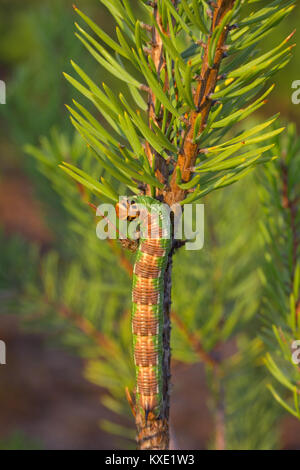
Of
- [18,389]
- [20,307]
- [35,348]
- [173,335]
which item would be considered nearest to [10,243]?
[20,307]

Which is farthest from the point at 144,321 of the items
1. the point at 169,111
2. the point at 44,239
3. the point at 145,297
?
the point at 44,239

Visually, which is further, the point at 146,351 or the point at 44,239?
the point at 44,239

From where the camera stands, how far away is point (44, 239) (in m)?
2.85

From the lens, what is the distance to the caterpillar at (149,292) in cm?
30

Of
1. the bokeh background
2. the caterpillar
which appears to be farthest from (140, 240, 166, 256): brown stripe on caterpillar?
the bokeh background

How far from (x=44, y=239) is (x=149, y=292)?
2625 millimetres

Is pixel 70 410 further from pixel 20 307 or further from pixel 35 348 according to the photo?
pixel 20 307

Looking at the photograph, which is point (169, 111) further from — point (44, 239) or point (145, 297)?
point (44, 239)

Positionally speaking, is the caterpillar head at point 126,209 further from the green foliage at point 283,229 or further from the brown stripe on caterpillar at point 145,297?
the green foliage at point 283,229

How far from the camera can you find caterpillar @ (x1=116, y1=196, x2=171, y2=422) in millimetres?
302

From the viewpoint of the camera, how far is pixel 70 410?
6.40ft

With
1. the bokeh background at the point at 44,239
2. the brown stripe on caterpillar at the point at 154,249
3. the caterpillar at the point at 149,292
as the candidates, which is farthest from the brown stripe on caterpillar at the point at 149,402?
the bokeh background at the point at 44,239

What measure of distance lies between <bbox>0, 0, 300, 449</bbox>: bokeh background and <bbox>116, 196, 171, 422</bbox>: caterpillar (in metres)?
0.31

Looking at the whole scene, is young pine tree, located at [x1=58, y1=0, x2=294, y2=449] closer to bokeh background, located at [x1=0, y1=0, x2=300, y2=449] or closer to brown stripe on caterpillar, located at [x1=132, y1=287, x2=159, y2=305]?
brown stripe on caterpillar, located at [x1=132, y1=287, x2=159, y2=305]
